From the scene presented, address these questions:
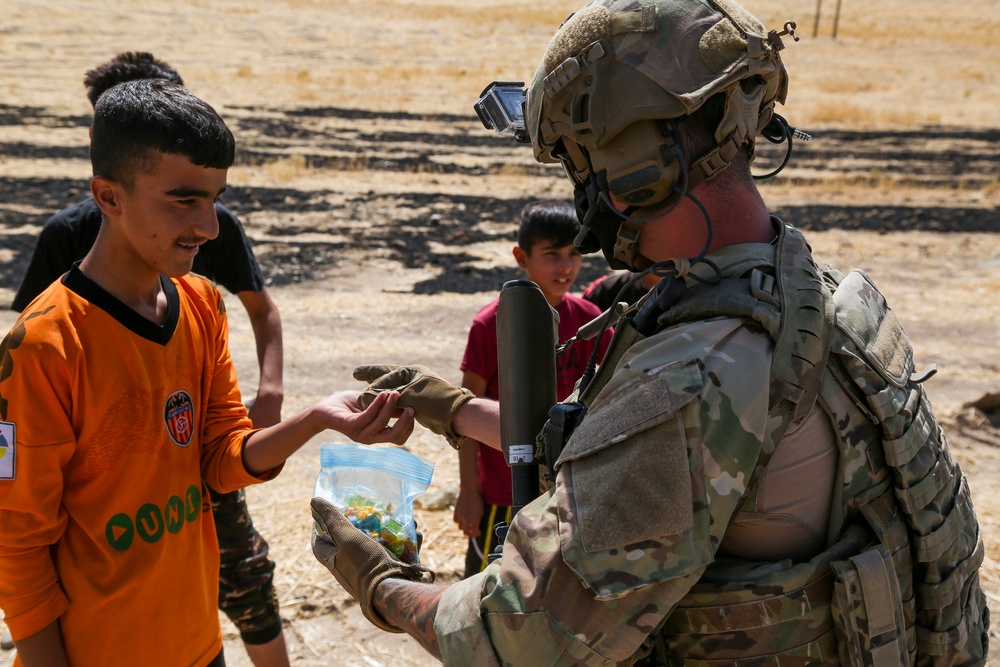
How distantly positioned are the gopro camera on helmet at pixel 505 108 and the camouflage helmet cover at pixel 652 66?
0.32m

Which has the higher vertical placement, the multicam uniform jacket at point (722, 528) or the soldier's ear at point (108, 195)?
the soldier's ear at point (108, 195)

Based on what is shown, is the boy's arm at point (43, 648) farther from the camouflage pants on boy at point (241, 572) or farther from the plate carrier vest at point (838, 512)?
the plate carrier vest at point (838, 512)

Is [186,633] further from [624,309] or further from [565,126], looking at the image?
[565,126]

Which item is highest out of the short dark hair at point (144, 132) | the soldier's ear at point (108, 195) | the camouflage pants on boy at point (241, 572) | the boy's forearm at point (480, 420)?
the short dark hair at point (144, 132)

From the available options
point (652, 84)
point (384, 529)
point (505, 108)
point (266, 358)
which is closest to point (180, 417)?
point (384, 529)

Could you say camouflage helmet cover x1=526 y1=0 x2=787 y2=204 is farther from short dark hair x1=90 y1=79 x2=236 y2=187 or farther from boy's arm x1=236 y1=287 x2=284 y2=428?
boy's arm x1=236 y1=287 x2=284 y2=428

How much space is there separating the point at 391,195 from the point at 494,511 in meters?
11.5

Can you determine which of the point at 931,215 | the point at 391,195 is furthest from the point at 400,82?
the point at 931,215

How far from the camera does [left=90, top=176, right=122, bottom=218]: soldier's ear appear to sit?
268 cm

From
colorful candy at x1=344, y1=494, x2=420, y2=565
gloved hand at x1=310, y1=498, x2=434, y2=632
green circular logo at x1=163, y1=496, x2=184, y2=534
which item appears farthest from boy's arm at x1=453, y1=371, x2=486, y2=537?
gloved hand at x1=310, y1=498, x2=434, y2=632

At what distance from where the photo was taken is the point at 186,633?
2799mm

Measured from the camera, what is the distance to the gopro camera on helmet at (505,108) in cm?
251

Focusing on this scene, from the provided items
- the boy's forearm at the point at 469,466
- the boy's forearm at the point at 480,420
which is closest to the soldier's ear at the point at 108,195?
the boy's forearm at the point at 480,420

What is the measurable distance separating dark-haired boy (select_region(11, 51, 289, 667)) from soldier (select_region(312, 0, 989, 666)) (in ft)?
4.99
